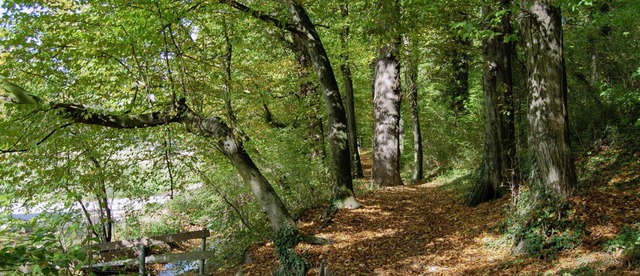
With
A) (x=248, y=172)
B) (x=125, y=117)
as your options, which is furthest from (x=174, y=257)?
(x=125, y=117)

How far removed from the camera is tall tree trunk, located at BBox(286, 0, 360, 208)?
9750 mm

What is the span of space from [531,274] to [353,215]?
4.57m

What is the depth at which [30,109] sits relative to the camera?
6.43 meters

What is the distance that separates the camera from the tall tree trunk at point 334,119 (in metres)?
9.75

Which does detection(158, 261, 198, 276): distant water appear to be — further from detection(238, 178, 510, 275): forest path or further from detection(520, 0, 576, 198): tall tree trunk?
detection(520, 0, 576, 198): tall tree trunk

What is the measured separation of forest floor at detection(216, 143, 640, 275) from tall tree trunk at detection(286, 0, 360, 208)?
46 centimetres

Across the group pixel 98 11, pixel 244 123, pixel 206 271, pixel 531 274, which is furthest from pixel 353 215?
pixel 98 11

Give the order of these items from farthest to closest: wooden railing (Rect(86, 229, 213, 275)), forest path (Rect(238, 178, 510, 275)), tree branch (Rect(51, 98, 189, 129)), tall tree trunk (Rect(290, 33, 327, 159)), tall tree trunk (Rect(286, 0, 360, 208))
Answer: tall tree trunk (Rect(290, 33, 327, 159)) < tall tree trunk (Rect(286, 0, 360, 208)) < wooden railing (Rect(86, 229, 213, 275)) < tree branch (Rect(51, 98, 189, 129)) < forest path (Rect(238, 178, 510, 275))

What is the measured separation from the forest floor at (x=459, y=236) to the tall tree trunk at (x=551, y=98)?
1.41ft

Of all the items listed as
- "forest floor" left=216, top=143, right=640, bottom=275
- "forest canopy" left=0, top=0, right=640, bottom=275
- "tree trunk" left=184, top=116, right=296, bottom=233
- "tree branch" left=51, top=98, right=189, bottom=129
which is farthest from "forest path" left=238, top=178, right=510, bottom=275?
"tree branch" left=51, top=98, right=189, bottom=129

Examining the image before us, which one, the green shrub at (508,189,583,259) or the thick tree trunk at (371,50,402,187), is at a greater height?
the thick tree trunk at (371,50,402,187)

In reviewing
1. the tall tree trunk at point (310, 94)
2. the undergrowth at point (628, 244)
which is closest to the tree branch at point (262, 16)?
the tall tree trunk at point (310, 94)

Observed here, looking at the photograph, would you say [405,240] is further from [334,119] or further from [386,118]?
[386,118]

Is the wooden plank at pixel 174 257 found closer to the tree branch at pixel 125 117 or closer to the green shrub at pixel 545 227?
the tree branch at pixel 125 117
